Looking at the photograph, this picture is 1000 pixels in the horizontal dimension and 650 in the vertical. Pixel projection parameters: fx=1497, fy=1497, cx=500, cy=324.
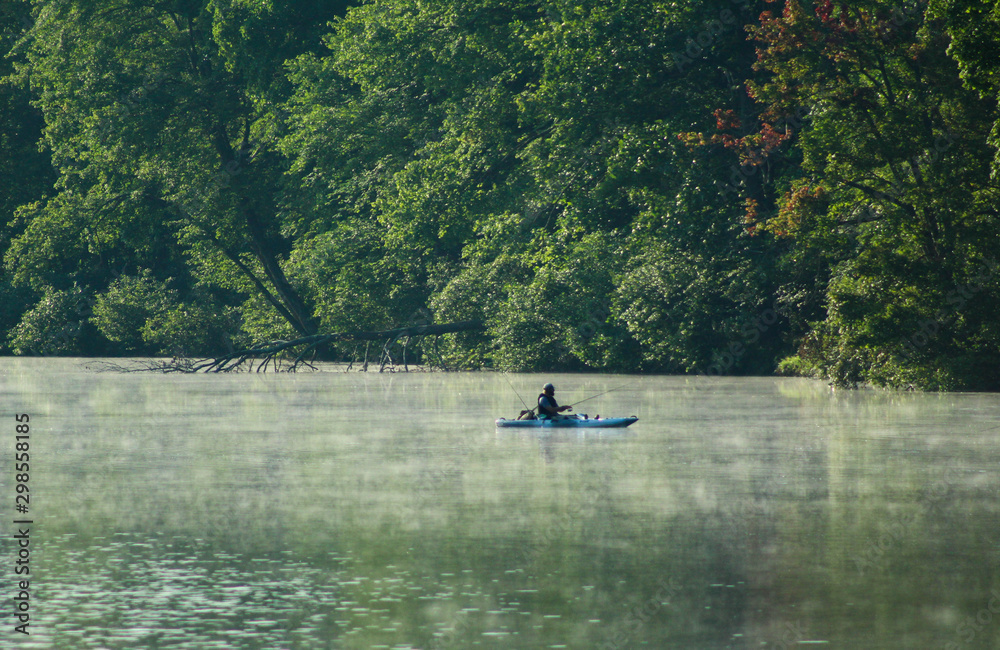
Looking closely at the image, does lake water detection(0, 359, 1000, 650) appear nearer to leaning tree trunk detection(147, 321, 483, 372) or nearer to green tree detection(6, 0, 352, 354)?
leaning tree trunk detection(147, 321, 483, 372)

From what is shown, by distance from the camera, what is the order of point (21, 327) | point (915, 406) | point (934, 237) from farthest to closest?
point (21, 327)
point (934, 237)
point (915, 406)

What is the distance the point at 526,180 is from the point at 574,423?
24.3m

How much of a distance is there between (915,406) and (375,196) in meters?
33.5

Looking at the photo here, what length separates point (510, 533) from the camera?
44.7 feet

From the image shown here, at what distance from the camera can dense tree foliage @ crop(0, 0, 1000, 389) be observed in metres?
34.5

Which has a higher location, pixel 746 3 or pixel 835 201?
pixel 746 3

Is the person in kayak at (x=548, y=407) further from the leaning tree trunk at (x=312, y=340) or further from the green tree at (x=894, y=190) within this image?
the leaning tree trunk at (x=312, y=340)

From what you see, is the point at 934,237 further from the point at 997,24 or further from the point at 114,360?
the point at 114,360

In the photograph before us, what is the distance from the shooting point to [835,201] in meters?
36.4

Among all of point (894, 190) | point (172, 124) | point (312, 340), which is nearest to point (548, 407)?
point (894, 190)

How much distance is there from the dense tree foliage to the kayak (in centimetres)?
834

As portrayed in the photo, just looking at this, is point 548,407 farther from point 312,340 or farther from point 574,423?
point 312,340

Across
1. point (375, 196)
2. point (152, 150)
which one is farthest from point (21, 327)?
point (375, 196)

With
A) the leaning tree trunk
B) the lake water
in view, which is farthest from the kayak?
the leaning tree trunk
